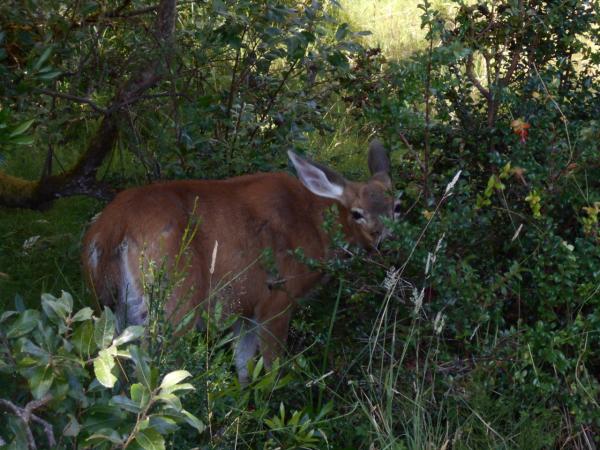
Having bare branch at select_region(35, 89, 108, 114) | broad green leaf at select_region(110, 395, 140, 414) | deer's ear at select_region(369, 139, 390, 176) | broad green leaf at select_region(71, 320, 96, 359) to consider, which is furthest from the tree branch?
broad green leaf at select_region(110, 395, 140, 414)

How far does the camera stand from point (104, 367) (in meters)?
3.39

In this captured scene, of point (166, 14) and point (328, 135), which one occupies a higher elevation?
point (166, 14)

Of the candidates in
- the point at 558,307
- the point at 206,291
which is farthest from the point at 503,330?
the point at 206,291

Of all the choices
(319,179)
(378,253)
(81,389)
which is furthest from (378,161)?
(81,389)

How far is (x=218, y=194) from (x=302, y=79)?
1.43m

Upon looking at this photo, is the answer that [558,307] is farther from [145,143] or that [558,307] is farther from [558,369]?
[145,143]

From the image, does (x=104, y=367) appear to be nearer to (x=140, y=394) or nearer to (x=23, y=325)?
(x=140, y=394)

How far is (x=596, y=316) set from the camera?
4.81m

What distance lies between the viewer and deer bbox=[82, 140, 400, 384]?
5.32 meters

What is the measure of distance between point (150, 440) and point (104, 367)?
277 millimetres

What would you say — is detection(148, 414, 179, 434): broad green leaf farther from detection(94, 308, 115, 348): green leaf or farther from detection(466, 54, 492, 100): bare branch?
detection(466, 54, 492, 100): bare branch

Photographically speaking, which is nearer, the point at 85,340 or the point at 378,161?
the point at 85,340

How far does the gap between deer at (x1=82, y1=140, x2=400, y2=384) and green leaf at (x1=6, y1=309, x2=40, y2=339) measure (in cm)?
124

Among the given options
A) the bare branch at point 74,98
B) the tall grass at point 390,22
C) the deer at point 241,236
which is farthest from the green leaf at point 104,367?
the tall grass at point 390,22
